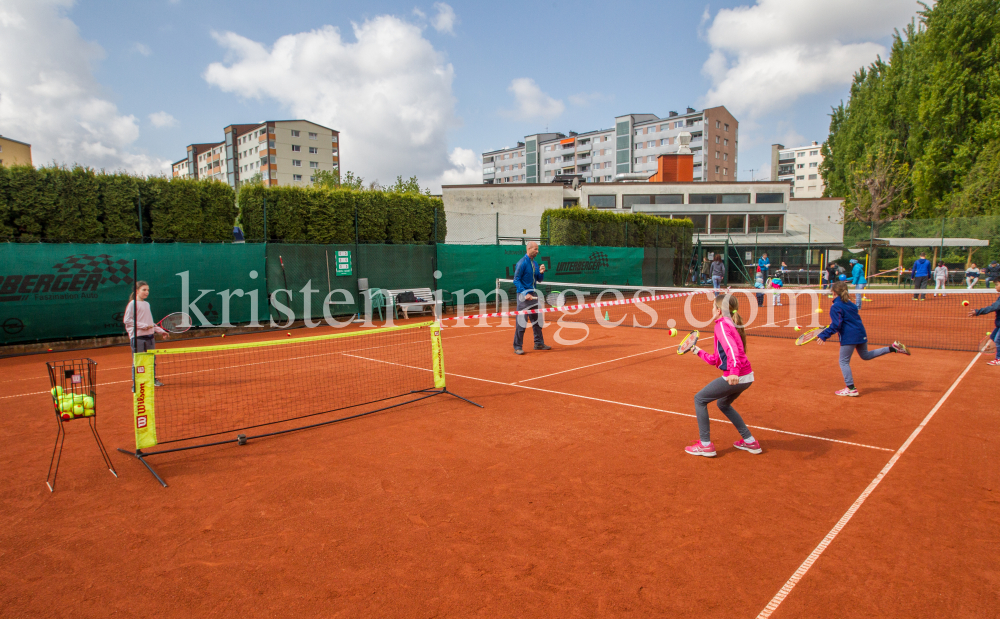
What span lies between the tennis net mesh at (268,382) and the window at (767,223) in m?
37.6

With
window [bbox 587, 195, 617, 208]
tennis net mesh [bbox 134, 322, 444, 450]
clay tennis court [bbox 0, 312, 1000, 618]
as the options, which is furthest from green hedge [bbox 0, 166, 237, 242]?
window [bbox 587, 195, 617, 208]

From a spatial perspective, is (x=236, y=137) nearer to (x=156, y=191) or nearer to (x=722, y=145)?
(x=722, y=145)

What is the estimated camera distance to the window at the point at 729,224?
4269 cm

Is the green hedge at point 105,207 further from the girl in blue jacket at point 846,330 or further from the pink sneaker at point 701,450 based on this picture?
the girl in blue jacket at point 846,330

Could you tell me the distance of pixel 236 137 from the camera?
291 feet

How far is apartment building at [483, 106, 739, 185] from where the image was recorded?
8056 centimetres

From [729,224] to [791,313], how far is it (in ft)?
88.8

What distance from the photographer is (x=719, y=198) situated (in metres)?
45.0

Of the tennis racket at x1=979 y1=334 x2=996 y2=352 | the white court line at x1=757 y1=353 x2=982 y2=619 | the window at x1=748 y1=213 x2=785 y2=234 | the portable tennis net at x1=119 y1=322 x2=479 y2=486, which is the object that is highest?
the window at x1=748 y1=213 x2=785 y2=234

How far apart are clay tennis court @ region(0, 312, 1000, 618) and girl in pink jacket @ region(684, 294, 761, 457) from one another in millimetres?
173

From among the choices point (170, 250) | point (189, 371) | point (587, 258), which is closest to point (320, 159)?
point (587, 258)

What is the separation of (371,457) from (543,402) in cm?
257

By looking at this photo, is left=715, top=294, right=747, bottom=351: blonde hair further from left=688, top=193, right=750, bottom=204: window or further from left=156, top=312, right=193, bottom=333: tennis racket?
left=688, top=193, right=750, bottom=204: window

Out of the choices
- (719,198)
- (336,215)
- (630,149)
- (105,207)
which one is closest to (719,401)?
(336,215)
